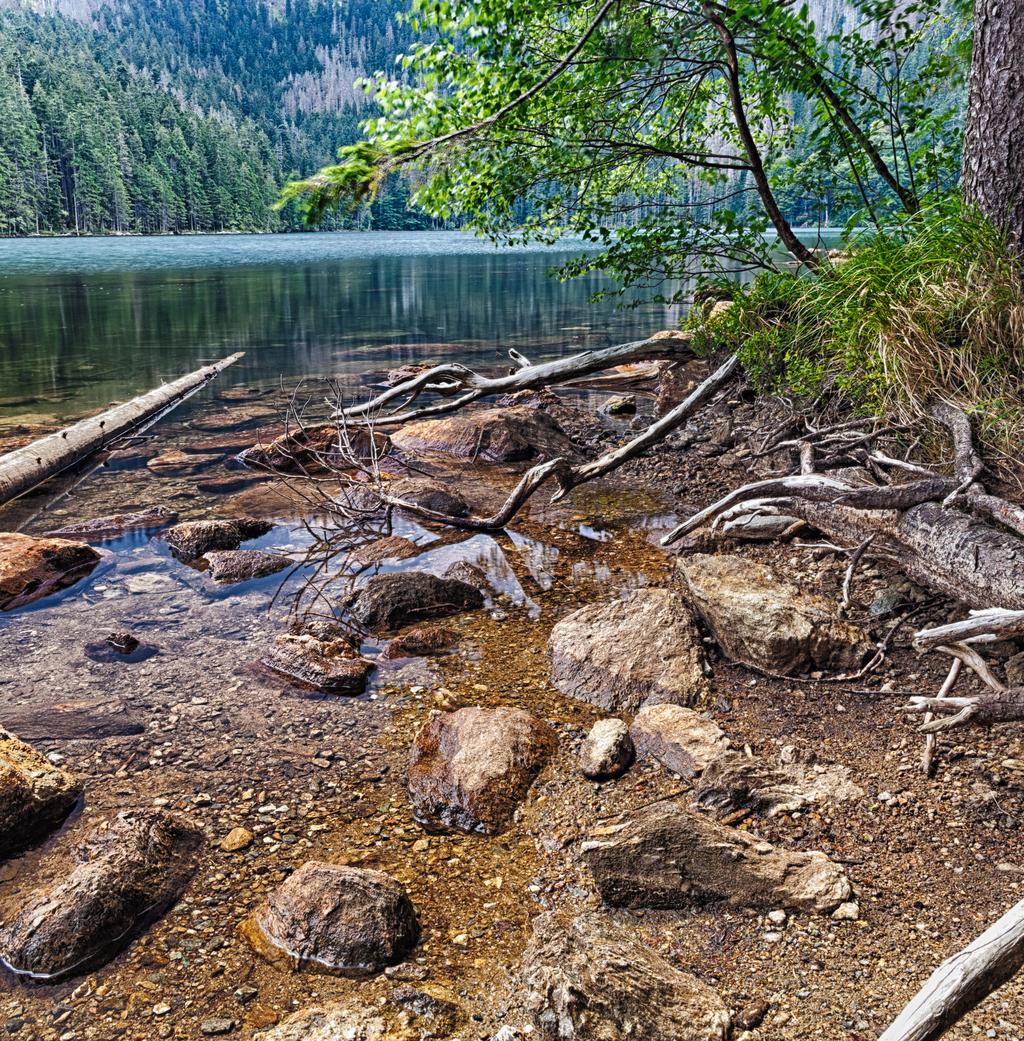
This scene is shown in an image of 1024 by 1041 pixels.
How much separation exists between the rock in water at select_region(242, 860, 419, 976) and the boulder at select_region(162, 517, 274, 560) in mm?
4416

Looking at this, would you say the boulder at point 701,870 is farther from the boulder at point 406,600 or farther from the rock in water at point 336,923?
the boulder at point 406,600

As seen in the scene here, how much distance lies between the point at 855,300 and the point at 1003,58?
5.52 ft

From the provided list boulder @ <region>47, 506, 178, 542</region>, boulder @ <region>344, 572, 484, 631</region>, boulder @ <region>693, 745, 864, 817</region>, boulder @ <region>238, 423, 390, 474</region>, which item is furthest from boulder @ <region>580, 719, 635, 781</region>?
boulder @ <region>238, 423, 390, 474</region>

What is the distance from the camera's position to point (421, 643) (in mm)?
5027

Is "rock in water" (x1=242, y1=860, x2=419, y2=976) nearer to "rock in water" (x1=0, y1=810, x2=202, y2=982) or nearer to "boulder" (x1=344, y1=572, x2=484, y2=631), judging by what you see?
"rock in water" (x1=0, y1=810, x2=202, y2=982)

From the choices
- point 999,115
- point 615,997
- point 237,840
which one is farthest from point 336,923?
point 999,115

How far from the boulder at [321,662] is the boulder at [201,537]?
199 centimetres

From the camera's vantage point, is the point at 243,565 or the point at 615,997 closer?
the point at 615,997

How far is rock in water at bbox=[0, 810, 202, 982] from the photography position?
2637mm

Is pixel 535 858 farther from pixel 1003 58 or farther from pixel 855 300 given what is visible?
pixel 1003 58

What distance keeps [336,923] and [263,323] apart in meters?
22.9

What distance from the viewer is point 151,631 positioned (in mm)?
5336

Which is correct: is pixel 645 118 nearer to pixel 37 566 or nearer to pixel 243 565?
pixel 243 565

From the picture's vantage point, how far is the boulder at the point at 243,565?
6.19 metres
